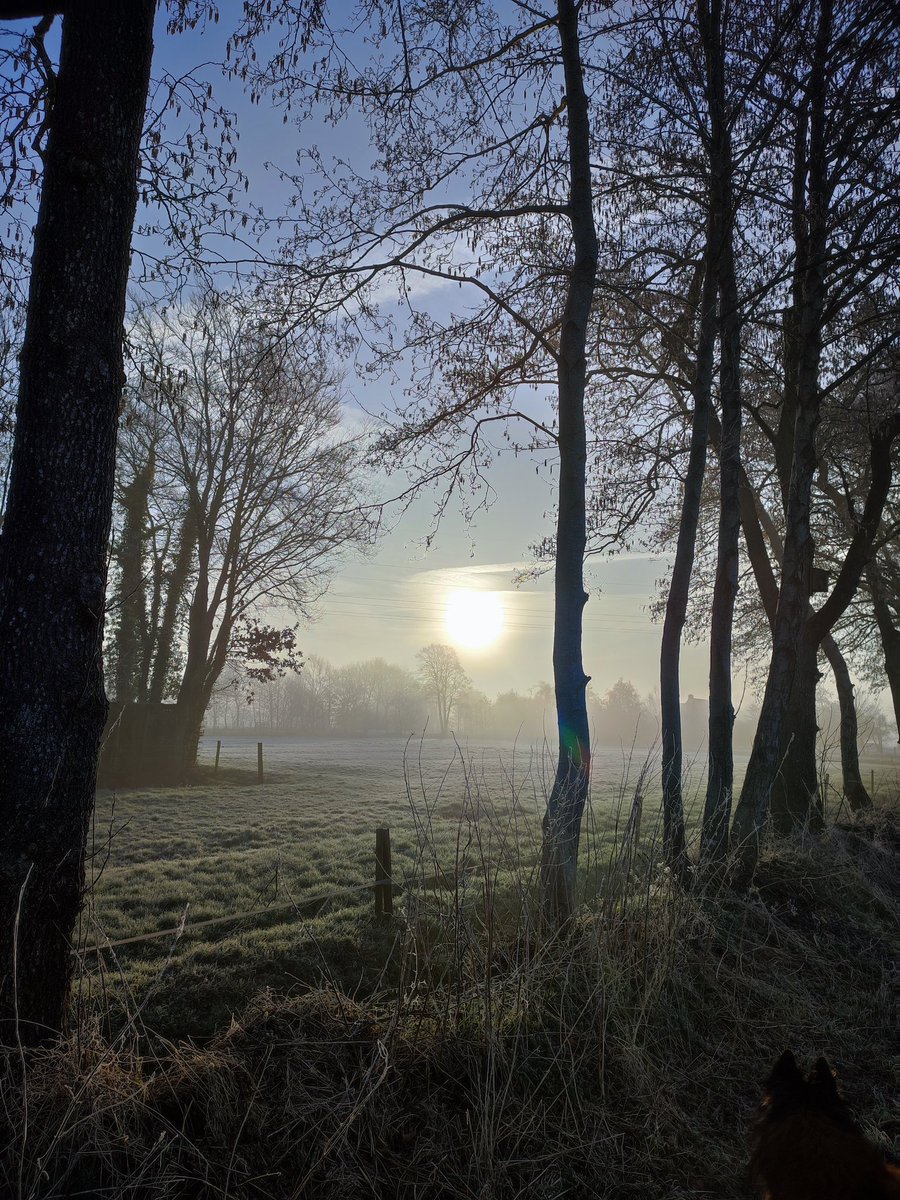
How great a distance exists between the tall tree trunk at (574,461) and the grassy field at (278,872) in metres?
0.37

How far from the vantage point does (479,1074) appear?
9.23ft

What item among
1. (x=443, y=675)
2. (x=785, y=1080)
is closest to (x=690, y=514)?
(x=785, y=1080)

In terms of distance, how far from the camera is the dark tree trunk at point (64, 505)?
9.29 feet

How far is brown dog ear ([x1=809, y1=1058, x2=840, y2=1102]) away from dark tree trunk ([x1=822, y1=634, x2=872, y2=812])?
12833 millimetres

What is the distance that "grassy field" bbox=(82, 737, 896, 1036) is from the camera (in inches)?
149

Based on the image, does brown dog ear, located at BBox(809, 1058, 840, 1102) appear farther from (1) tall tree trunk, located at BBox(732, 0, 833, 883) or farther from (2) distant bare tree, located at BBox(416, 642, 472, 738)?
(2) distant bare tree, located at BBox(416, 642, 472, 738)

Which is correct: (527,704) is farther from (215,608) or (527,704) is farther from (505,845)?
(505,845)

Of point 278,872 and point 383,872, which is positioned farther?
point 383,872

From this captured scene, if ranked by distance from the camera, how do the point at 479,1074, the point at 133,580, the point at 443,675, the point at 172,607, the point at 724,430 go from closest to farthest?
the point at 479,1074 < the point at 724,430 < the point at 133,580 < the point at 172,607 < the point at 443,675

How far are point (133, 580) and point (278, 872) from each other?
1660 centimetres

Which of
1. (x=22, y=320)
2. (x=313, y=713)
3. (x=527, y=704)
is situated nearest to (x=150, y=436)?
(x=22, y=320)

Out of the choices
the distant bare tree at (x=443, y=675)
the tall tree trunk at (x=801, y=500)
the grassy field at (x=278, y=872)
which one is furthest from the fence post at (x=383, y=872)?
the distant bare tree at (x=443, y=675)

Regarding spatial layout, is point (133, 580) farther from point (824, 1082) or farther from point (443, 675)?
point (443, 675)

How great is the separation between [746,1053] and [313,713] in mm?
64909
